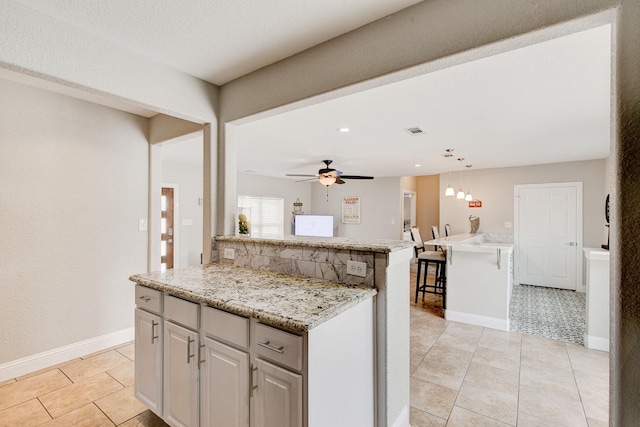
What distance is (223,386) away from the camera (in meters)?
1.49

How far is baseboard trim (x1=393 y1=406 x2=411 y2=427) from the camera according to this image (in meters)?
1.82

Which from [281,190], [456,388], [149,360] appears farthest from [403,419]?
[281,190]

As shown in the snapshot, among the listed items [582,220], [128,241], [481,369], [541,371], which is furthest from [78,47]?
[582,220]

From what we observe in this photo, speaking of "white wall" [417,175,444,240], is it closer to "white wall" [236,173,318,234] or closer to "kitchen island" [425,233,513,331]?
"white wall" [236,173,318,234]

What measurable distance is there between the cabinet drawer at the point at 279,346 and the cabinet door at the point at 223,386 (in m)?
0.13

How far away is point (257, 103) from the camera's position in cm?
230

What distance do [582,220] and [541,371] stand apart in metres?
4.19

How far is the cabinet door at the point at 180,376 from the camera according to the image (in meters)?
1.63

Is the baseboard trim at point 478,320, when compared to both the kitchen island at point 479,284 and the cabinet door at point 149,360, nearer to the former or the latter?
the kitchen island at point 479,284

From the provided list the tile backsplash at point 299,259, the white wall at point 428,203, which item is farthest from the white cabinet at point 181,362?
the white wall at point 428,203

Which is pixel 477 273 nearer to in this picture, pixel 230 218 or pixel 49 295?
pixel 230 218

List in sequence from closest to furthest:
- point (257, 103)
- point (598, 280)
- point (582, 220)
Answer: point (257, 103) → point (598, 280) → point (582, 220)

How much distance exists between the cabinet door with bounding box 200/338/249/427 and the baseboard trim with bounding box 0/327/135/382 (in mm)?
2079

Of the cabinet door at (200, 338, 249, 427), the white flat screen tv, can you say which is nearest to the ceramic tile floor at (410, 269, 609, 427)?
the cabinet door at (200, 338, 249, 427)
